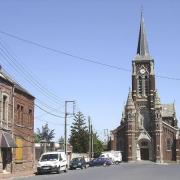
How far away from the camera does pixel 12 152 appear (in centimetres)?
3862

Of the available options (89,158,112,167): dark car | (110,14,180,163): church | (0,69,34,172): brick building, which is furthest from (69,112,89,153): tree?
(0,69,34,172): brick building

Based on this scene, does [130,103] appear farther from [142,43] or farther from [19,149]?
[19,149]

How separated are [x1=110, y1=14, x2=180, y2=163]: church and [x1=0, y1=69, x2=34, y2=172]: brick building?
5504 centimetres

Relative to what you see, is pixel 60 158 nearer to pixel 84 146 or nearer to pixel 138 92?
pixel 84 146

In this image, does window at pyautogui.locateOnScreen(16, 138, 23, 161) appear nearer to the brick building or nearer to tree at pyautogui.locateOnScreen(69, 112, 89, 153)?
the brick building

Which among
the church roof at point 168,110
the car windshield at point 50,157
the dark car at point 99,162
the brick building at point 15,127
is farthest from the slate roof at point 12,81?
the church roof at point 168,110

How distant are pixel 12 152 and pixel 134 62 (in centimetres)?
7084

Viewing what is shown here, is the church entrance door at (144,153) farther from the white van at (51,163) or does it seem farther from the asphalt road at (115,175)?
the white van at (51,163)

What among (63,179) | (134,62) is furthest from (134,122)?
(63,179)

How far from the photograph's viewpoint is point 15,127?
4000cm

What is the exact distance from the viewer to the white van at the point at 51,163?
3881 cm

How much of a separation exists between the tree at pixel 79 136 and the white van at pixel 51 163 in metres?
58.6

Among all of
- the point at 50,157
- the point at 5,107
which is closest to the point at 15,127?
the point at 5,107

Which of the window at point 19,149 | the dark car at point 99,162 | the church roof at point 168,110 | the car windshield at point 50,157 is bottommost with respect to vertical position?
the dark car at point 99,162
